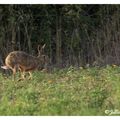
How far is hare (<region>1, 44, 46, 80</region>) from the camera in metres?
11.7

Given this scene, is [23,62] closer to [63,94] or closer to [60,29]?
[60,29]

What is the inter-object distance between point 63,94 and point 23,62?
2.36 meters

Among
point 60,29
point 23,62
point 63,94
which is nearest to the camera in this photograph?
point 63,94

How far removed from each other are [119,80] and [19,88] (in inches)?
73.9

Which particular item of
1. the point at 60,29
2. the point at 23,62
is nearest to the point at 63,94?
the point at 23,62

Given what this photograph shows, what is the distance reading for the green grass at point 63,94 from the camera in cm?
912

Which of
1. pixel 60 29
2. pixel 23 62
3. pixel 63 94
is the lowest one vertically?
pixel 63 94

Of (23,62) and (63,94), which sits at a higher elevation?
(23,62)

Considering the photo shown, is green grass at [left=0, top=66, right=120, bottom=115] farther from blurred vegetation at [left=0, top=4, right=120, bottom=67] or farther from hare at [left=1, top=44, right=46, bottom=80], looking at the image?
blurred vegetation at [left=0, top=4, right=120, bottom=67]

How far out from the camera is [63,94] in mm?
9727

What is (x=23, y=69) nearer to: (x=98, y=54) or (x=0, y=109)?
(x=98, y=54)

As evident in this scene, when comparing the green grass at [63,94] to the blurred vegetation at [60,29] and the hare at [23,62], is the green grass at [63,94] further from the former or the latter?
the blurred vegetation at [60,29]

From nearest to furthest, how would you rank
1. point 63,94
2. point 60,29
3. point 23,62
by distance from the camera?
point 63,94
point 23,62
point 60,29

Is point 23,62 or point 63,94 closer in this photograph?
point 63,94
